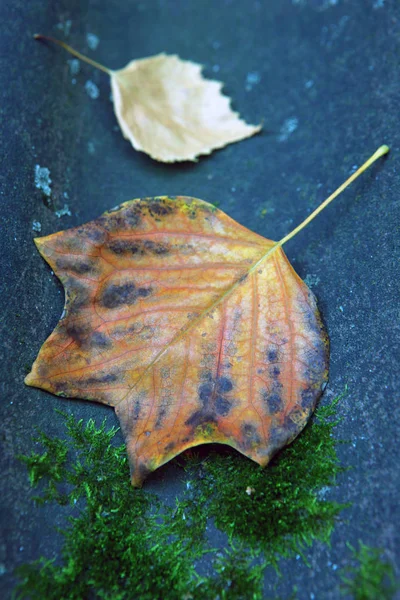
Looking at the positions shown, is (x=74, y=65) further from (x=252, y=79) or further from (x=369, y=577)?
(x=369, y=577)

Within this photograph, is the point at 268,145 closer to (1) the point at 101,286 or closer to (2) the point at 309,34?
(2) the point at 309,34

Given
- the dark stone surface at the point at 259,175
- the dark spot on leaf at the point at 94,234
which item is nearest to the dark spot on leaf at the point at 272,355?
the dark stone surface at the point at 259,175

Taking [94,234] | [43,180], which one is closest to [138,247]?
[94,234]

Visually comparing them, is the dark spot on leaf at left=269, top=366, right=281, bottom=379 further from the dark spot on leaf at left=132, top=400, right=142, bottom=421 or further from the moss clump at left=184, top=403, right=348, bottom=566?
the dark spot on leaf at left=132, top=400, right=142, bottom=421

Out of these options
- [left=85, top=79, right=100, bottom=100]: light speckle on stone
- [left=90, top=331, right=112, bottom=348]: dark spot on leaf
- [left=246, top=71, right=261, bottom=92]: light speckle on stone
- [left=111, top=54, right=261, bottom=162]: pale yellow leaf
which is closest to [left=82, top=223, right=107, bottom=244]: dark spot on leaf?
[left=90, top=331, right=112, bottom=348]: dark spot on leaf

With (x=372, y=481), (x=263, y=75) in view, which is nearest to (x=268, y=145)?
(x=263, y=75)

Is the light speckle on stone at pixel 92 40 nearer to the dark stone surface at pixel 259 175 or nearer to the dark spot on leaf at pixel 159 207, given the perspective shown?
the dark stone surface at pixel 259 175
